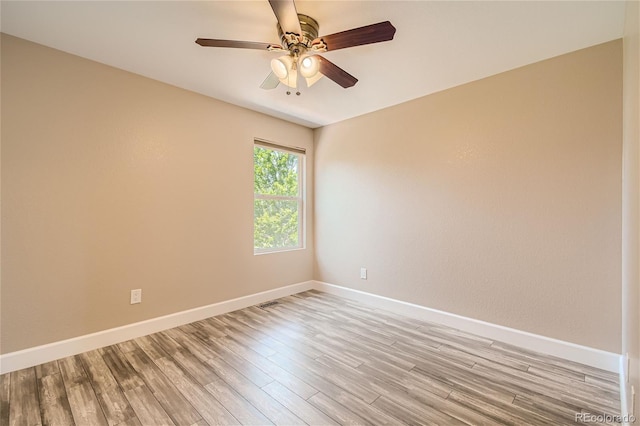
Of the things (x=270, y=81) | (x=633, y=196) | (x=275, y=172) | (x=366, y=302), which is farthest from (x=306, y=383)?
(x=275, y=172)

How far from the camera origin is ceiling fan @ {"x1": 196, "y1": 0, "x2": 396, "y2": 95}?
1515 mm

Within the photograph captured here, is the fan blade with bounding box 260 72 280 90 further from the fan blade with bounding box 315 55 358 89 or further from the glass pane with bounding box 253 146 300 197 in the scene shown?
the glass pane with bounding box 253 146 300 197

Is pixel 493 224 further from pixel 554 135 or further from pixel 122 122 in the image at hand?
pixel 122 122

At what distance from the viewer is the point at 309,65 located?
183 centimetres

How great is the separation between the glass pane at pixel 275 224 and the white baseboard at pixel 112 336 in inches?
26.3

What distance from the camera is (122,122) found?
250 centimetres

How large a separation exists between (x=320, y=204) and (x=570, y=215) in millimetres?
2736

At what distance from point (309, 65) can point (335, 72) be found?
0.23 meters

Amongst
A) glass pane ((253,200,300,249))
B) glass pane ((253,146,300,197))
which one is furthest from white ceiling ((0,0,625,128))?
glass pane ((253,200,300,249))

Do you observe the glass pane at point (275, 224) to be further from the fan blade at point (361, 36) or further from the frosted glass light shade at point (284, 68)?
the fan blade at point (361, 36)

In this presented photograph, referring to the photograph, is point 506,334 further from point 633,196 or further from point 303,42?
point 303,42

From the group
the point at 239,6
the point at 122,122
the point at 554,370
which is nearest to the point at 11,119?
the point at 122,122

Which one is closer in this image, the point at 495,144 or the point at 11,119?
the point at 11,119

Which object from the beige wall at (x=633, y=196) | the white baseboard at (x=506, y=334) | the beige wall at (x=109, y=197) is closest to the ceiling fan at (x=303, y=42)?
the beige wall at (x=633, y=196)
